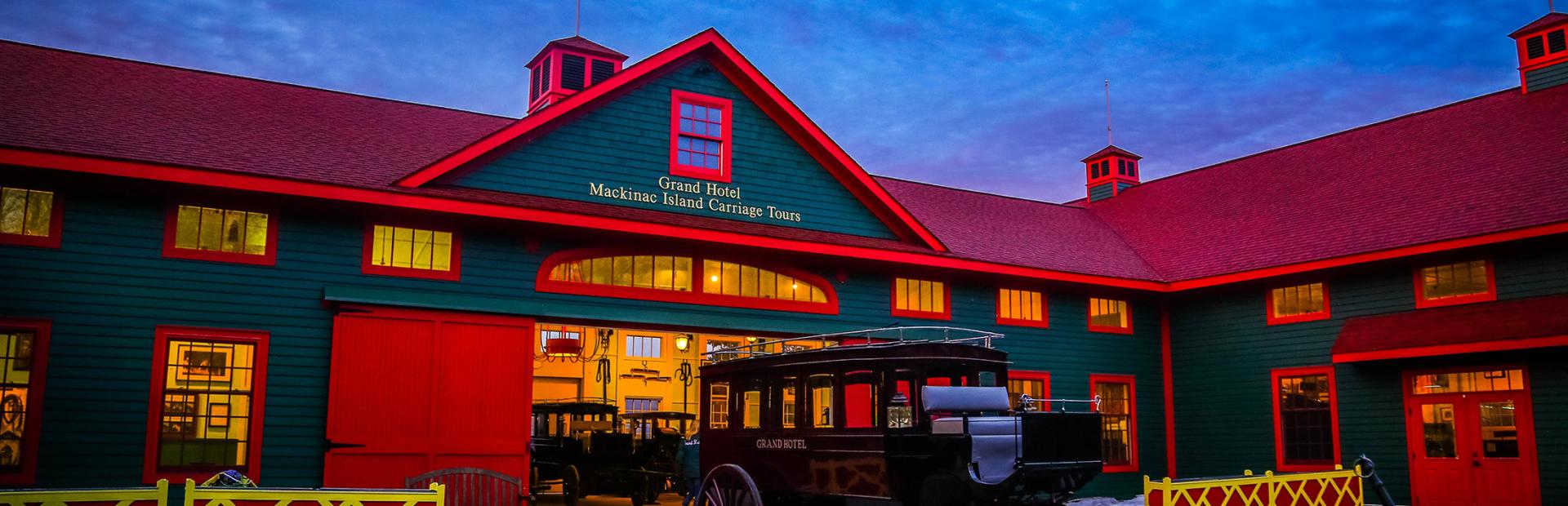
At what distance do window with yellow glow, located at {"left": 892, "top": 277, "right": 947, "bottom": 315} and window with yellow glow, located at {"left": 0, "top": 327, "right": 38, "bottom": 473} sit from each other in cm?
1274

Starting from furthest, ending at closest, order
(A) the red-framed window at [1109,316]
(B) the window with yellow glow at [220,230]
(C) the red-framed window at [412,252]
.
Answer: (A) the red-framed window at [1109,316], (C) the red-framed window at [412,252], (B) the window with yellow glow at [220,230]

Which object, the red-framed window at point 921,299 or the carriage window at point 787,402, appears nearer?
the carriage window at point 787,402

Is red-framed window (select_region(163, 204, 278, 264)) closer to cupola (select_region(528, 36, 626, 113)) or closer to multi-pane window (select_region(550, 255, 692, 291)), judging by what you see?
multi-pane window (select_region(550, 255, 692, 291))

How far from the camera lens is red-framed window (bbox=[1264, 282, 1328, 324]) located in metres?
21.8

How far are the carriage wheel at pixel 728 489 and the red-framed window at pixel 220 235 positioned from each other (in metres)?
6.60

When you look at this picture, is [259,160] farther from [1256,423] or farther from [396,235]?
[1256,423]

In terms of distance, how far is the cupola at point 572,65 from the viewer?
23953 mm

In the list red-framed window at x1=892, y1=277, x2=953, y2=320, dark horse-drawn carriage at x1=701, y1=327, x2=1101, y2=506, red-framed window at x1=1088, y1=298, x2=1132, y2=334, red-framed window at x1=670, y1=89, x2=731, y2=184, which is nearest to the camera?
dark horse-drawn carriage at x1=701, y1=327, x2=1101, y2=506

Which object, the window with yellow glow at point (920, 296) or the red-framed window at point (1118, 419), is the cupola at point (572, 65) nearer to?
the window with yellow glow at point (920, 296)

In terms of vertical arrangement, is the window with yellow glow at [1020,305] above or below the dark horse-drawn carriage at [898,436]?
above

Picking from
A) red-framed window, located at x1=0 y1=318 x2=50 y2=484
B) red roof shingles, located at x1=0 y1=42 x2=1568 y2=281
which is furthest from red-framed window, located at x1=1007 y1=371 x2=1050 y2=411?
red-framed window, located at x1=0 y1=318 x2=50 y2=484

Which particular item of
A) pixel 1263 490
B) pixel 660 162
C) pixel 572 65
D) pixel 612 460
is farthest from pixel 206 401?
pixel 1263 490

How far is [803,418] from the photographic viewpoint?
487 inches

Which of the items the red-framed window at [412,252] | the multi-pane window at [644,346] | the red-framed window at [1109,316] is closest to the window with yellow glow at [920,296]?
the red-framed window at [1109,316]
